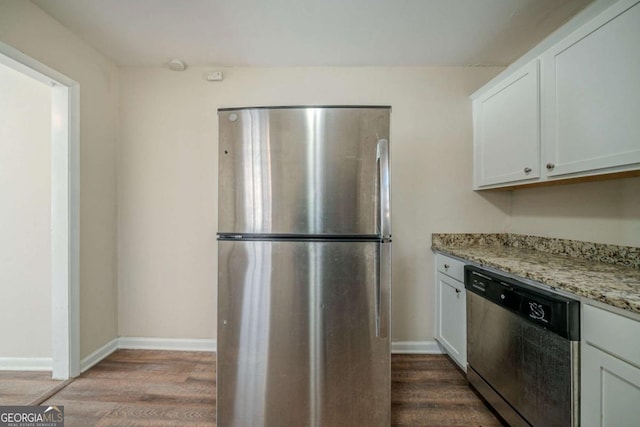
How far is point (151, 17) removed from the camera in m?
1.62

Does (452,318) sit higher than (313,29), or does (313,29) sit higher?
(313,29)


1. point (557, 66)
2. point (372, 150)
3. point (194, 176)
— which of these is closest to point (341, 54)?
point (372, 150)

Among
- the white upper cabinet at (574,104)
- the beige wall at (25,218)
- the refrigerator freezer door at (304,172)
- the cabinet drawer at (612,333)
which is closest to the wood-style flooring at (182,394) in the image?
the beige wall at (25,218)

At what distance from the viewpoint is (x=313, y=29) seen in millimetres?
1712

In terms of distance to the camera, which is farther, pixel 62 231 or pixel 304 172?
pixel 62 231

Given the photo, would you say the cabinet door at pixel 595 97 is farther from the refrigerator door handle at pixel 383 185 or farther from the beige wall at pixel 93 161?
the beige wall at pixel 93 161

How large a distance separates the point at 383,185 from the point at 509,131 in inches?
47.5

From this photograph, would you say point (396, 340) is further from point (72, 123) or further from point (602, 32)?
point (72, 123)

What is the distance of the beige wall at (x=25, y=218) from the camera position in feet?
6.16

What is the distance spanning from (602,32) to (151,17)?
2.46 m

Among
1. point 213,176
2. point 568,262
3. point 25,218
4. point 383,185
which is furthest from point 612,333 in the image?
point 25,218

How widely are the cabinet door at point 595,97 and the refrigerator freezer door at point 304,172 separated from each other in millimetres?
990

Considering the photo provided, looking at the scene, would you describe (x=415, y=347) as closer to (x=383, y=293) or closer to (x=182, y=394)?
(x=383, y=293)

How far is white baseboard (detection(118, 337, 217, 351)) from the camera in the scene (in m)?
2.20
